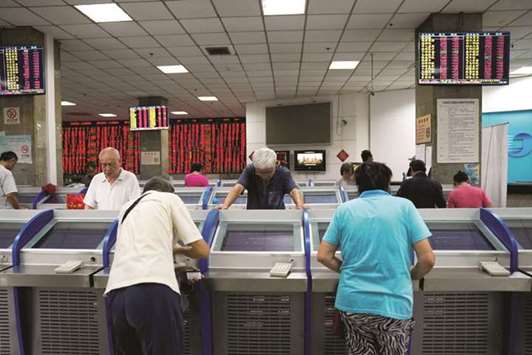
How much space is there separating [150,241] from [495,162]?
6.12 meters

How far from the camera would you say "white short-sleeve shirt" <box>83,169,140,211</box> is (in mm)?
3799

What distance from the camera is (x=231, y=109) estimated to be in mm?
15227

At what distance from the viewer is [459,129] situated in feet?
19.9

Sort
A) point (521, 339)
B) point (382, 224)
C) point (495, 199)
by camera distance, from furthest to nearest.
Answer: point (495, 199), point (521, 339), point (382, 224)

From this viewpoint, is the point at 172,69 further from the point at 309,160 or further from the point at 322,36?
the point at 309,160

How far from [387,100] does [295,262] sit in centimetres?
1069

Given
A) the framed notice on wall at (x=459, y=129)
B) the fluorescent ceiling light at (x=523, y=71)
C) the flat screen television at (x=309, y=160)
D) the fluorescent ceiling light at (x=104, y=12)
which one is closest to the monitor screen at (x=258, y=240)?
the fluorescent ceiling light at (x=104, y=12)

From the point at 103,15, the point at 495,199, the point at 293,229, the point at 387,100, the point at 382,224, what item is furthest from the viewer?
the point at 387,100

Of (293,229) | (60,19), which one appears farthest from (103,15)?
(293,229)

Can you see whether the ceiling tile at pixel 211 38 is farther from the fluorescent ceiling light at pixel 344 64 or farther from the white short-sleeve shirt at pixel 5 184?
the white short-sleeve shirt at pixel 5 184

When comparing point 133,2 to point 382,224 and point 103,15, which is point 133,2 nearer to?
point 103,15

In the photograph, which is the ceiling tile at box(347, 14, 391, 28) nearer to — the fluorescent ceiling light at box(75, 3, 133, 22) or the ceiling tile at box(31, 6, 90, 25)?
the fluorescent ceiling light at box(75, 3, 133, 22)

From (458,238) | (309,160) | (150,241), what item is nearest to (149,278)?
(150,241)

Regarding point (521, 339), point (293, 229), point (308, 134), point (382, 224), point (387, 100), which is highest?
point (387, 100)
